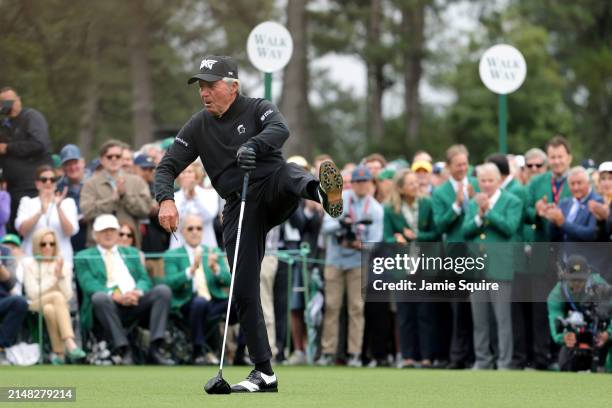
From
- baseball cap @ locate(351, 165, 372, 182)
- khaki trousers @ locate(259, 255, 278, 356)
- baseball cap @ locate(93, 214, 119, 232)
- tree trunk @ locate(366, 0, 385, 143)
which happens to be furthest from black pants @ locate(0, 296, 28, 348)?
tree trunk @ locate(366, 0, 385, 143)

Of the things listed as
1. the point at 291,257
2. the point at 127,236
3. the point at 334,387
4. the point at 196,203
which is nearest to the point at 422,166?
the point at 291,257

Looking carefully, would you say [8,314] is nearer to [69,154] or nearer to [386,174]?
[69,154]

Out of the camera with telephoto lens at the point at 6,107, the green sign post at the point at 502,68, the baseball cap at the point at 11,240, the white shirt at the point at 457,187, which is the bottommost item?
the baseball cap at the point at 11,240

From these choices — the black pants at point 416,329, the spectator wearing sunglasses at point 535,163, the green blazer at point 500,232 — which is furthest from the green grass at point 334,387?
the spectator wearing sunglasses at point 535,163

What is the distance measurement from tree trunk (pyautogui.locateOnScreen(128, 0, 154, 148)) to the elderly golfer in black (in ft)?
81.5

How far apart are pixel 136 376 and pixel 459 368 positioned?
165 inches

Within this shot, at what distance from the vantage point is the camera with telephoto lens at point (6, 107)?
1700 centimetres

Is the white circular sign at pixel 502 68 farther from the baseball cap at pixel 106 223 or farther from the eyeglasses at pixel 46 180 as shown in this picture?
the eyeglasses at pixel 46 180

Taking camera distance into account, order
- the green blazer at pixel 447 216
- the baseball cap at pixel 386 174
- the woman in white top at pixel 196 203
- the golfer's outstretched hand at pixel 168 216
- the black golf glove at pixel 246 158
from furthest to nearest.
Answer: the baseball cap at pixel 386 174 < the woman in white top at pixel 196 203 < the green blazer at pixel 447 216 < the golfer's outstretched hand at pixel 168 216 < the black golf glove at pixel 246 158

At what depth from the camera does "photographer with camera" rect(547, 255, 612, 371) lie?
48.9 feet

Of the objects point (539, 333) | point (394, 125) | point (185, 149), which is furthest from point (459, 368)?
point (394, 125)

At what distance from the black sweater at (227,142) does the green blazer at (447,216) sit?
18.3 feet

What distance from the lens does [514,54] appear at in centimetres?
1852

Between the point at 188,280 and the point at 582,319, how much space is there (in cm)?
441
